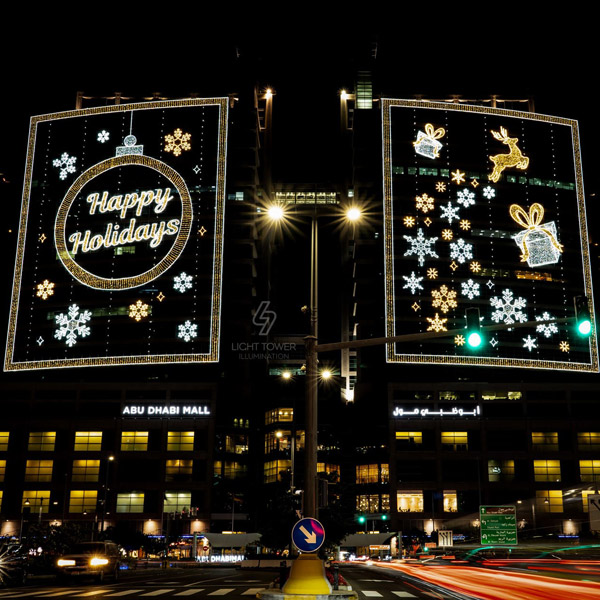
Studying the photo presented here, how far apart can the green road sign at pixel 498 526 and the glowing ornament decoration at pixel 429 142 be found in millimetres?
53830

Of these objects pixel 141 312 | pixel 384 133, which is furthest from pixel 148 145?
pixel 384 133

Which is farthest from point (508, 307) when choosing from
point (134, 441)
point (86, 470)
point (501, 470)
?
point (86, 470)

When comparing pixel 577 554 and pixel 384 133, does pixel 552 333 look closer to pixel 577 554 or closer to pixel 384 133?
pixel 384 133

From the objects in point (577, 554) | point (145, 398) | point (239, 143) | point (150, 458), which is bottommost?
point (577, 554)

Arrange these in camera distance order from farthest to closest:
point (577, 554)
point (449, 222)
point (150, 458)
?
point (150, 458) → point (449, 222) → point (577, 554)

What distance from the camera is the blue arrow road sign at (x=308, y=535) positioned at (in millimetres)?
18297

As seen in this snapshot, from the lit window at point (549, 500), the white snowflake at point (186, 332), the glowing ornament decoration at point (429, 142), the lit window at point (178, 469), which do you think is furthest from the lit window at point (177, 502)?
the glowing ornament decoration at point (429, 142)

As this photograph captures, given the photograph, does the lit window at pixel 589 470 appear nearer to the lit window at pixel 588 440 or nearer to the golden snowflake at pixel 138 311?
the lit window at pixel 588 440

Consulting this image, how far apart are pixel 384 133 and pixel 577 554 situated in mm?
67648

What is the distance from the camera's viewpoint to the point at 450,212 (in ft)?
304

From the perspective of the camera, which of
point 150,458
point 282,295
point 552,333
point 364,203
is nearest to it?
point 552,333

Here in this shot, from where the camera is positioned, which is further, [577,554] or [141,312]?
[141,312]

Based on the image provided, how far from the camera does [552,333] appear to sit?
283 ft

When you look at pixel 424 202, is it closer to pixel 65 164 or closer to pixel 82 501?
pixel 65 164
